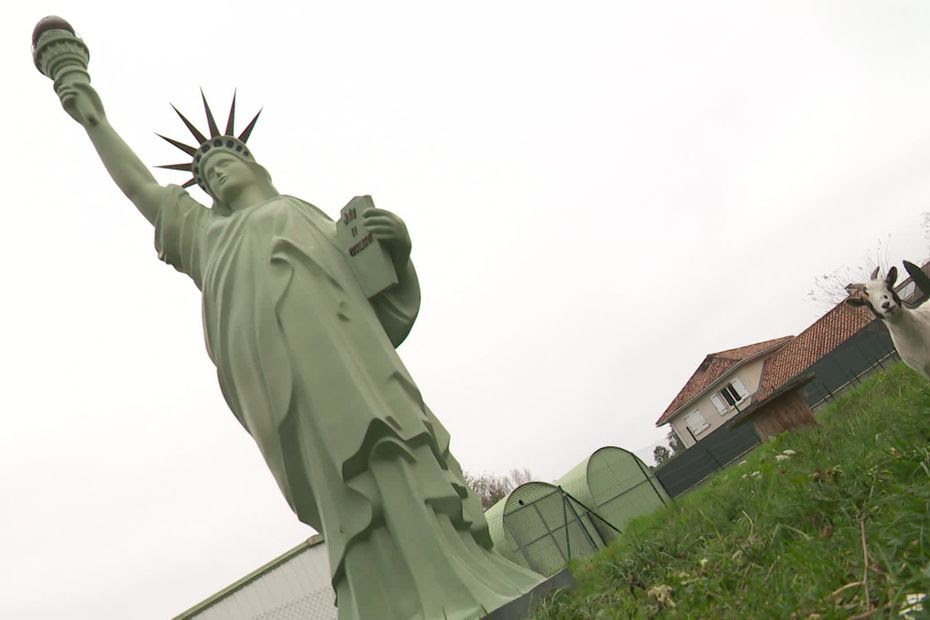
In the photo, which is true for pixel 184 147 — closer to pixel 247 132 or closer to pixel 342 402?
pixel 247 132

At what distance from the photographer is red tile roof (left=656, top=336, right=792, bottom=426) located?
3234cm

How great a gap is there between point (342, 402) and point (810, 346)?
2916 cm

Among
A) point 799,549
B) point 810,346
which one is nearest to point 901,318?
point 799,549

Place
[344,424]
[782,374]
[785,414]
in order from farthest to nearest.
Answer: [782,374]
[785,414]
[344,424]

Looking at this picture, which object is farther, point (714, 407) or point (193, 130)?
point (714, 407)

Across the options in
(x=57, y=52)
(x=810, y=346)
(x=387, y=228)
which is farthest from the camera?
(x=810, y=346)

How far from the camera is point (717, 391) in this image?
109 ft

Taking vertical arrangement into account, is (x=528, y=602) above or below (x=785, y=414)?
above

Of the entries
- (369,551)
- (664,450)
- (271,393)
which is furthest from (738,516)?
(664,450)

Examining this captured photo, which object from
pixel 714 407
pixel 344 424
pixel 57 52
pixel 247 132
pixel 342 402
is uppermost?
pixel 57 52

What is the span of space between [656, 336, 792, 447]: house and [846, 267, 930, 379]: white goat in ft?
91.4

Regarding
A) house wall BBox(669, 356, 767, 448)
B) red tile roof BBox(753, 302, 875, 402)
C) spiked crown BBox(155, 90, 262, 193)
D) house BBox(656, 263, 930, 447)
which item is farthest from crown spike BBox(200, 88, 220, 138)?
house wall BBox(669, 356, 767, 448)

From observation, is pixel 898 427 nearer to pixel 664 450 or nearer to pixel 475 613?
pixel 475 613

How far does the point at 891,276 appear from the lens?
463 cm
